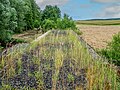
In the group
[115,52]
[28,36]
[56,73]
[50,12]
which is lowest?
[28,36]

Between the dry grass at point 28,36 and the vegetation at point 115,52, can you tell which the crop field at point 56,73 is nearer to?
the vegetation at point 115,52

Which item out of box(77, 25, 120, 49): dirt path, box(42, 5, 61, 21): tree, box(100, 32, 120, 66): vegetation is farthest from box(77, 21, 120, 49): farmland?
box(42, 5, 61, 21): tree

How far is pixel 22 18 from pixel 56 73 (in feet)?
128

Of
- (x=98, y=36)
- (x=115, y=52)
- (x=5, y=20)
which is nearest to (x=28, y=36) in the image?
(x=98, y=36)

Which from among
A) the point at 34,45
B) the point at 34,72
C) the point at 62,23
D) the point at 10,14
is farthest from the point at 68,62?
the point at 62,23

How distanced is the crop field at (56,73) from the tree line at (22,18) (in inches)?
723

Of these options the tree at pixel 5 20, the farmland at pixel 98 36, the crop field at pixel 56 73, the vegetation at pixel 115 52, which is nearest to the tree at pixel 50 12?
the farmland at pixel 98 36

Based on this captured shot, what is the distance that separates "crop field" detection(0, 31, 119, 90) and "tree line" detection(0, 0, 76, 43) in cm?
1837

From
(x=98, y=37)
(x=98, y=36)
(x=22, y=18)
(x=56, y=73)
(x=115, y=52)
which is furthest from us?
(x=22, y=18)

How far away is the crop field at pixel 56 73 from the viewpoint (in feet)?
36.7

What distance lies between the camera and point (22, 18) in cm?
5109

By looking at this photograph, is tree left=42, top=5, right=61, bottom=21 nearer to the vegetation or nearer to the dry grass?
the dry grass

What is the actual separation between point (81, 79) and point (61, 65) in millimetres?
2431

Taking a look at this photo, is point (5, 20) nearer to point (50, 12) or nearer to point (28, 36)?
point (28, 36)
